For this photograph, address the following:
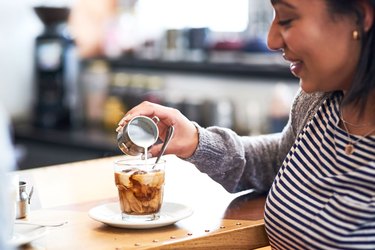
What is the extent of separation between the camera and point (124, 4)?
16.8 ft

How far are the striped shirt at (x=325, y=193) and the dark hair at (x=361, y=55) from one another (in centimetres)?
9

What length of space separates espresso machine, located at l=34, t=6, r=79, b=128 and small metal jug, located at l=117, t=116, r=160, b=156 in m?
3.50

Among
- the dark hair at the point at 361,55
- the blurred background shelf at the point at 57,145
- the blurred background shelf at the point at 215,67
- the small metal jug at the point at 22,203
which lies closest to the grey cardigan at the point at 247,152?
the dark hair at the point at 361,55

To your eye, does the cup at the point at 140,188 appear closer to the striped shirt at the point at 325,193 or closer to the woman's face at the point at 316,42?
the striped shirt at the point at 325,193

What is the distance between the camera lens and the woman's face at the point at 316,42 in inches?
53.9

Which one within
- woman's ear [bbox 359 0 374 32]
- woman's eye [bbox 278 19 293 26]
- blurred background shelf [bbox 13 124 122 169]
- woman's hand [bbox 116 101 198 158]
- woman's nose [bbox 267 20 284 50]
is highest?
woman's ear [bbox 359 0 374 32]

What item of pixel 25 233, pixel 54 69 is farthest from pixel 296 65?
pixel 54 69

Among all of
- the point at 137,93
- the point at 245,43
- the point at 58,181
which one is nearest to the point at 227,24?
the point at 245,43

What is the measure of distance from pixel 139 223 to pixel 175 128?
11.2 inches

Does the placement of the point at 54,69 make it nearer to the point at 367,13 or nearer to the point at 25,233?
the point at 25,233

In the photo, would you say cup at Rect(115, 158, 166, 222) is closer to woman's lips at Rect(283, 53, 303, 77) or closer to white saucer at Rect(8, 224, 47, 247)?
white saucer at Rect(8, 224, 47, 247)

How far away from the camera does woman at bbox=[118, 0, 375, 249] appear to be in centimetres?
137

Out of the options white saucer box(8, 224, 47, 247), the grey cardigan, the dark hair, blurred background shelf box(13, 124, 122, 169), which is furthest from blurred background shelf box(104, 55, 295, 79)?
white saucer box(8, 224, 47, 247)

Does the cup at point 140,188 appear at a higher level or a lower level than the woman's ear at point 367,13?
lower
